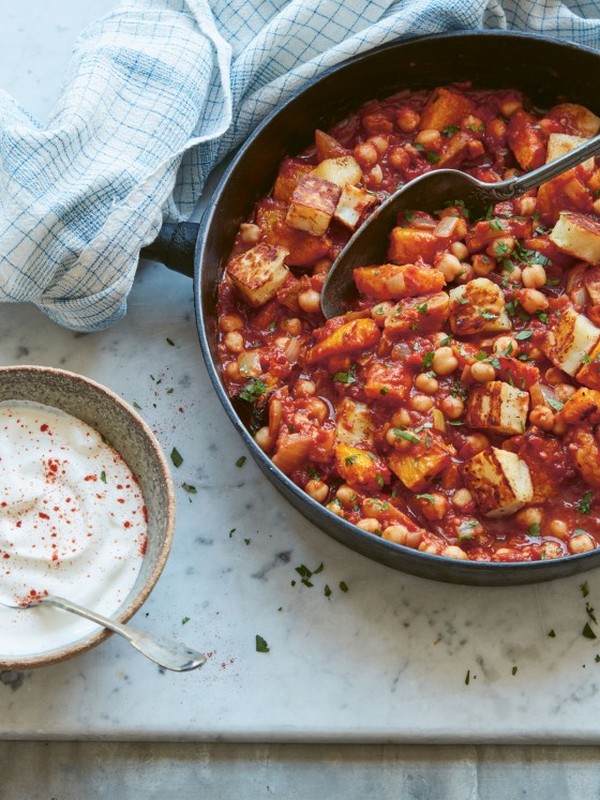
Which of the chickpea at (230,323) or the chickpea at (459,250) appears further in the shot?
the chickpea at (230,323)

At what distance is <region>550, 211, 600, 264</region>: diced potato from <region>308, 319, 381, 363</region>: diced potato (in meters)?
0.79

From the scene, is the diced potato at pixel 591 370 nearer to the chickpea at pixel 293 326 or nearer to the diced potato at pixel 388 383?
the diced potato at pixel 388 383

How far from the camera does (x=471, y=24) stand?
4480mm

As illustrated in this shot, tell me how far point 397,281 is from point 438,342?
29cm

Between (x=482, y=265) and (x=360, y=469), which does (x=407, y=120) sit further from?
(x=360, y=469)

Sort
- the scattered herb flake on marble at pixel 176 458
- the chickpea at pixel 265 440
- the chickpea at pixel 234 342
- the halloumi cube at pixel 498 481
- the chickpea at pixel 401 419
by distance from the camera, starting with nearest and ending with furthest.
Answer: the halloumi cube at pixel 498 481, the chickpea at pixel 401 419, the chickpea at pixel 265 440, the chickpea at pixel 234 342, the scattered herb flake on marble at pixel 176 458

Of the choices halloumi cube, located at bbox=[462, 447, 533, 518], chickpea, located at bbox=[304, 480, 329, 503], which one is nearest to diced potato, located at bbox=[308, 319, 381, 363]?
chickpea, located at bbox=[304, 480, 329, 503]

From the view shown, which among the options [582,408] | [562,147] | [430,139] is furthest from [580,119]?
[582,408]

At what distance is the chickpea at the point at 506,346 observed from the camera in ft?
13.1

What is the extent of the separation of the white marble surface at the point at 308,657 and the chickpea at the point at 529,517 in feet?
1.25

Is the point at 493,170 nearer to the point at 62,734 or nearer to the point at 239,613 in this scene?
the point at 239,613

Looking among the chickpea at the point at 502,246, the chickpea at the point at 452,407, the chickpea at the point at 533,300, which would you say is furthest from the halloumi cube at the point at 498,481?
the chickpea at the point at 502,246

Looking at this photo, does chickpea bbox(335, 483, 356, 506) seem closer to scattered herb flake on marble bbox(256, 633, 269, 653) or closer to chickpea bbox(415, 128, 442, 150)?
scattered herb flake on marble bbox(256, 633, 269, 653)

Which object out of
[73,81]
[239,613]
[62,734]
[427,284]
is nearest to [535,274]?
[427,284]
